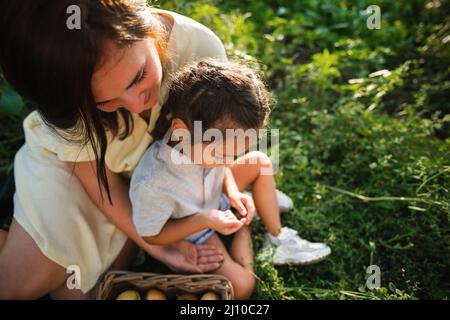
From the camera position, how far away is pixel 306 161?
208 cm

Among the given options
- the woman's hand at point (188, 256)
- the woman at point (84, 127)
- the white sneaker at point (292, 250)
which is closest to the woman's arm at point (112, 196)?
the woman at point (84, 127)

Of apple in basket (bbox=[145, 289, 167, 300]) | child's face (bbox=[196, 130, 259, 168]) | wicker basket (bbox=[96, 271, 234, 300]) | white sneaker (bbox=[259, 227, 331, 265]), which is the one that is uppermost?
child's face (bbox=[196, 130, 259, 168])

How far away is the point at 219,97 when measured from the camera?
130 cm

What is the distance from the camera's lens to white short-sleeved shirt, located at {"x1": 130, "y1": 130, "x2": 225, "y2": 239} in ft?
4.68

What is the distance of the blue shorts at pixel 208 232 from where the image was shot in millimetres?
1672

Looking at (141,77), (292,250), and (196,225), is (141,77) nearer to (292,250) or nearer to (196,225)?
(196,225)

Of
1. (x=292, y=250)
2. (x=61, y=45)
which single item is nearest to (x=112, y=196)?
(x=61, y=45)

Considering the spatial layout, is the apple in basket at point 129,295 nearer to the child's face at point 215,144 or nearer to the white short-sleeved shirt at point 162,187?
the white short-sleeved shirt at point 162,187

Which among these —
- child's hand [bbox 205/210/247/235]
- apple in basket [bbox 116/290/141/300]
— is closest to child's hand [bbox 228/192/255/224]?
child's hand [bbox 205/210/247/235]

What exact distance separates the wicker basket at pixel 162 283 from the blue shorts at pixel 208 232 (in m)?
0.17

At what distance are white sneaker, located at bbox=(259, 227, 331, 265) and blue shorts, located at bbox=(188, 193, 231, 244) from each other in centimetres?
21

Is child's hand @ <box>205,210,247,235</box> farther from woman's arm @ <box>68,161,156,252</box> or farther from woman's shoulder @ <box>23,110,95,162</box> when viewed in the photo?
woman's shoulder @ <box>23,110,95,162</box>
